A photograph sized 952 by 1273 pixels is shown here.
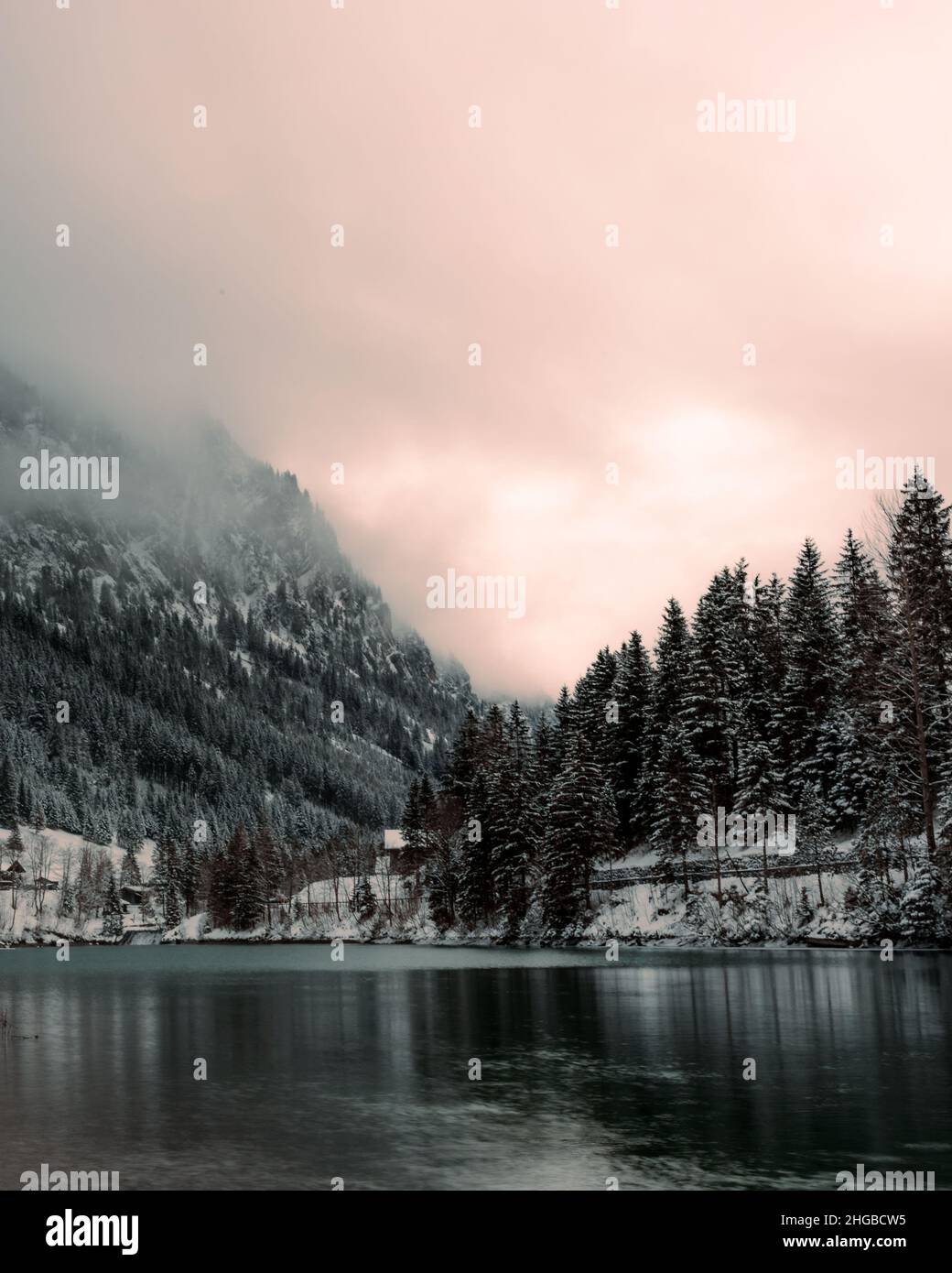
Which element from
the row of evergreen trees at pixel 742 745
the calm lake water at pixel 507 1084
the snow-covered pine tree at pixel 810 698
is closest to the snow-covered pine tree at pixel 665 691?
the row of evergreen trees at pixel 742 745

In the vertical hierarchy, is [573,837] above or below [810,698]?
below

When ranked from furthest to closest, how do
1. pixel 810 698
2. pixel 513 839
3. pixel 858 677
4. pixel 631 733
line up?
pixel 631 733, pixel 513 839, pixel 810 698, pixel 858 677

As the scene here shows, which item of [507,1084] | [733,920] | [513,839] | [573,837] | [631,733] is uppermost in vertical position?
[631,733]

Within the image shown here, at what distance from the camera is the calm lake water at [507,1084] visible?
20.8 m

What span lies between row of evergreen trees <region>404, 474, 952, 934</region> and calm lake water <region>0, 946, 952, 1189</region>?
631 inches

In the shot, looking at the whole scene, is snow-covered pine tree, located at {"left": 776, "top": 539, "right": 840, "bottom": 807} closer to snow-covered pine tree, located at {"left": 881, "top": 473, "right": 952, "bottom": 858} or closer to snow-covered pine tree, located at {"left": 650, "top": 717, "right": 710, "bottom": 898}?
snow-covered pine tree, located at {"left": 650, "top": 717, "right": 710, "bottom": 898}

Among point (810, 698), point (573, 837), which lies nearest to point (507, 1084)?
point (573, 837)

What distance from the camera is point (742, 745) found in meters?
85.8

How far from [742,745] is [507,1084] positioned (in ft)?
198

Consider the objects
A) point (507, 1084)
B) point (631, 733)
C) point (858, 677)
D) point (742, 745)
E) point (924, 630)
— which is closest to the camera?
point (507, 1084)

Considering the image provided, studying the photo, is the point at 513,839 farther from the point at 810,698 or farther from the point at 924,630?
the point at 924,630

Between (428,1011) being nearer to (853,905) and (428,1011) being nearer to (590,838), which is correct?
(853,905)

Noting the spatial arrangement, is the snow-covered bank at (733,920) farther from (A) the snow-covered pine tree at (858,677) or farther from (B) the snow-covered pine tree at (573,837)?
(A) the snow-covered pine tree at (858,677)

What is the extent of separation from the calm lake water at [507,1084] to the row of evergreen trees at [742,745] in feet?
52.6
